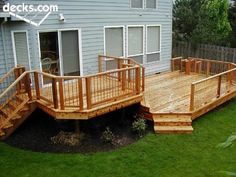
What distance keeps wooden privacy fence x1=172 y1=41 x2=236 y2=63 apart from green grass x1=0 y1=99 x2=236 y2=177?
7.67 m

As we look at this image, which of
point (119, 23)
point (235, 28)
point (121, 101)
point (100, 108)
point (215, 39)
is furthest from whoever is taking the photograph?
point (235, 28)

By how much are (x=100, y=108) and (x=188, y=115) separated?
254cm

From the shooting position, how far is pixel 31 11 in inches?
309

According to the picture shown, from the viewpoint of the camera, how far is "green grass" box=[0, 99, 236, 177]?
5633 millimetres

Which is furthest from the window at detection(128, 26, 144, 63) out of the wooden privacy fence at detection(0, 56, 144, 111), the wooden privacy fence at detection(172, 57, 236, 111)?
the wooden privacy fence at detection(0, 56, 144, 111)

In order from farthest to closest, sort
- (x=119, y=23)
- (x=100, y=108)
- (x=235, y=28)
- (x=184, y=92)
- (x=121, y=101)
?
1. (x=235, y=28)
2. (x=119, y=23)
3. (x=184, y=92)
4. (x=121, y=101)
5. (x=100, y=108)

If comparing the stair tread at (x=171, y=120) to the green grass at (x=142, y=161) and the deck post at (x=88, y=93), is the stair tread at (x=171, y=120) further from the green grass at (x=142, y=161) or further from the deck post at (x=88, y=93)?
the deck post at (x=88, y=93)

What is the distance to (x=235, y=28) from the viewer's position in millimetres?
16344

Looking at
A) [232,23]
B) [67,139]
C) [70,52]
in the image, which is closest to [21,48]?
[70,52]

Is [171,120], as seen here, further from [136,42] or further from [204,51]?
[204,51]

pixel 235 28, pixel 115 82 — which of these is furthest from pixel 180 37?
pixel 115 82

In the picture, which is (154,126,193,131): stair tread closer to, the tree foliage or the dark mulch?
the dark mulch

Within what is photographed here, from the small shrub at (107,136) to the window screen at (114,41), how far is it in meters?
3.98

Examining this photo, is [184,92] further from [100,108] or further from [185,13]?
[185,13]
